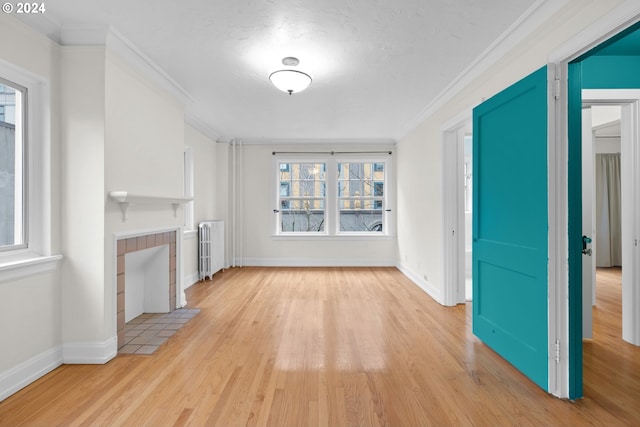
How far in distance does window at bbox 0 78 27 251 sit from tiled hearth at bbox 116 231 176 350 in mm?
654

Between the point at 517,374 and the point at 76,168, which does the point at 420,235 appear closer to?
the point at 517,374

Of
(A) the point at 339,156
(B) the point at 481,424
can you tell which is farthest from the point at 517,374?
(A) the point at 339,156

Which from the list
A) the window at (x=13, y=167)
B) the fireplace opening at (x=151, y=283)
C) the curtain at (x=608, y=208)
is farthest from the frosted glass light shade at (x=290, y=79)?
the curtain at (x=608, y=208)

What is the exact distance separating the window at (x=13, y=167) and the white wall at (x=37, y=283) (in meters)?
0.11

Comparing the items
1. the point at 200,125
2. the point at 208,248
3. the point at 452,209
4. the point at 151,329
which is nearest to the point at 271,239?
the point at 208,248

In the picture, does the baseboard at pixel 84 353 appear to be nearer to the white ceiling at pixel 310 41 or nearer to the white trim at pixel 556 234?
the white ceiling at pixel 310 41

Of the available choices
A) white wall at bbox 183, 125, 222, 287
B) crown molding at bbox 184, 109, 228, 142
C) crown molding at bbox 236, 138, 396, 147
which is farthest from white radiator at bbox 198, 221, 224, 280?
crown molding at bbox 236, 138, 396, 147

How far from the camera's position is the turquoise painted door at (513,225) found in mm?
2178

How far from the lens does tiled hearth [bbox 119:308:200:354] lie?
9.41 ft

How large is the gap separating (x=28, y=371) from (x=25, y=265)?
74cm

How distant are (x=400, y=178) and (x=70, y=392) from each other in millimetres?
5642

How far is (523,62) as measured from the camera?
2.52 m

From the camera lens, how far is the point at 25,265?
222cm

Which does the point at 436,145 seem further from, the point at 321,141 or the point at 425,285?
the point at 321,141
